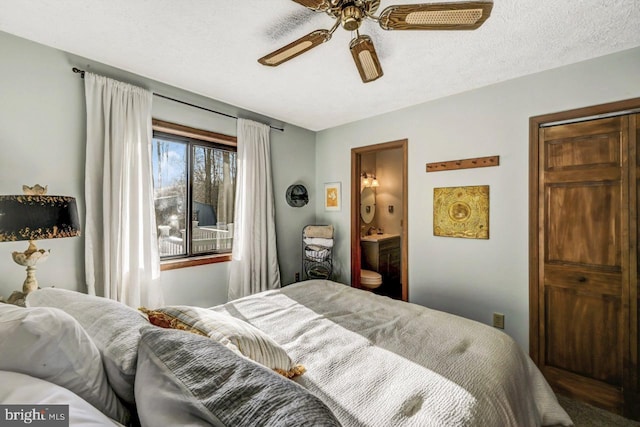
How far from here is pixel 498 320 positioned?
95.6 inches

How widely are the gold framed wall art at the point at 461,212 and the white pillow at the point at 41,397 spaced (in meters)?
2.79

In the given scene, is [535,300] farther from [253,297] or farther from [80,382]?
[80,382]

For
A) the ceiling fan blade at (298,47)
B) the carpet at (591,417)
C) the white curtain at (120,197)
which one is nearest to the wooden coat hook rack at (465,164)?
the ceiling fan blade at (298,47)

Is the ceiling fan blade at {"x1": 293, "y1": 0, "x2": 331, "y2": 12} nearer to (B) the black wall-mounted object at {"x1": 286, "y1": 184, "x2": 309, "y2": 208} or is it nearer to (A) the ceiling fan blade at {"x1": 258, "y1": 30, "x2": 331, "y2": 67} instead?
(A) the ceiling fan blade at {"x1": 258, "y1": 30, "x2": 331, "y2": 67}

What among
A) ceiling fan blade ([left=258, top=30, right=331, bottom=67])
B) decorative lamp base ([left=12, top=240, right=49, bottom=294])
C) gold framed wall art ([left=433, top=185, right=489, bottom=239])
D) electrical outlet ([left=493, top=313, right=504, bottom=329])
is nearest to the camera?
ceiling fan blade ([left=258, top=30, right=331, bottom=67])

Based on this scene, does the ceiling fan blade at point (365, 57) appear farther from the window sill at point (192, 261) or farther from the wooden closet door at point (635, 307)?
the window sill at point (192, 261)

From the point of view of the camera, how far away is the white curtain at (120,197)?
207cm

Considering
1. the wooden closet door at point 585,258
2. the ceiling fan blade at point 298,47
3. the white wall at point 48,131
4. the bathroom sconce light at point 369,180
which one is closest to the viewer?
the ceiling fan blade at point 298,47

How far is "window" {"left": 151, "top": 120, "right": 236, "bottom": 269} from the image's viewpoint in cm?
260

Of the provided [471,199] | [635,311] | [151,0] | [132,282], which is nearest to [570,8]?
[471,199]

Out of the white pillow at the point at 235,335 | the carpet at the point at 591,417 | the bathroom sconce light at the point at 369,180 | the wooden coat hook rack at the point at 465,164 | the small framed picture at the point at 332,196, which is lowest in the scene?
the carpet at the point at 591,417

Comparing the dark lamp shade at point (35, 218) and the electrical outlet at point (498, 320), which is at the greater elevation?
the dark lamp shade at point (35, 218)

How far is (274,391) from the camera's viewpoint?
1.96 ft

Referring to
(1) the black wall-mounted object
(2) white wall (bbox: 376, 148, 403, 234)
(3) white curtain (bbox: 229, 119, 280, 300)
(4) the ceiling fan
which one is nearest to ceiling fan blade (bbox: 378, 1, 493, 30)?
(4) the ceiling fan
